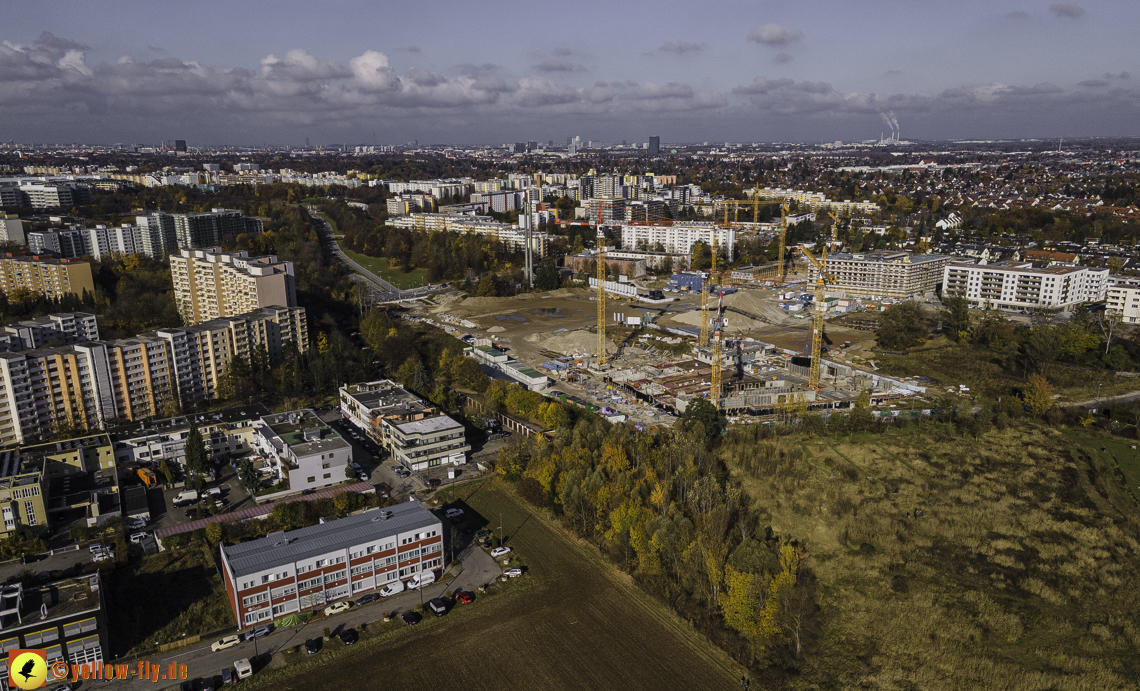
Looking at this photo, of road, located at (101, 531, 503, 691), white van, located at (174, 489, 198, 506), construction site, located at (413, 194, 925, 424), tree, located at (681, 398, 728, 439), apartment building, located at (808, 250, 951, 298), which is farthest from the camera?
apartment building, located at (808, 250, 951, 298)

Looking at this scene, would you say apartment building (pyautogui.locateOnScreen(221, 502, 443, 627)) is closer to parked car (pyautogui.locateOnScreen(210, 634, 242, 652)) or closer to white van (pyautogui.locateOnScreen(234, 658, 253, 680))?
parked car (pyautogui.locateOnScreen(210, 634, 242, 652))

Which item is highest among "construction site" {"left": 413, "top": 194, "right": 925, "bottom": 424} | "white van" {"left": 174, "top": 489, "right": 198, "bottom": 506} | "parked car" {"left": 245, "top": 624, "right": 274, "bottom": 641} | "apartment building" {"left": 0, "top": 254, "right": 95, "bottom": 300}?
"apartment building" {"left": 0, "top": 254, "right": 95, "bottom": 300}

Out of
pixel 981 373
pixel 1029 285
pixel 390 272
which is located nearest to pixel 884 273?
pixel 1029 285

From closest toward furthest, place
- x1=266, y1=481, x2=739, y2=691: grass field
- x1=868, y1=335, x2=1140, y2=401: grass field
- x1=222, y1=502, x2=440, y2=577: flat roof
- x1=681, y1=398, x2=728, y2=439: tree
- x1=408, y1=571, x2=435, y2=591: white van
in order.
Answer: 1. x1=266, y1=481, x2=739, y2=691: grass field
2. x1=222, y1=502, x2=440, y2=577: flat roof
3. x1=408, y1=571, x2=435, y2=591: white van
4. x1=681, y1=398, x2=728, y2=439: tree
5. x1=868, y1=335, x2=1140, y2=401: grass field

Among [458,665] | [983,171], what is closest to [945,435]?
[458,665]

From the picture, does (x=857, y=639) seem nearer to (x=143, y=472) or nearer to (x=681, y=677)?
(x=681, y=677)

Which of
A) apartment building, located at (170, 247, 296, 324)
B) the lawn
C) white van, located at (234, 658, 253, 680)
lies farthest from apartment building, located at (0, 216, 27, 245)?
white van, located at (234, 658, 253, 680)

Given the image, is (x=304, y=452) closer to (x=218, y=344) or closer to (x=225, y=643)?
(x=225, y=643)
